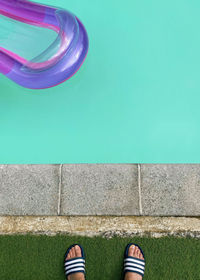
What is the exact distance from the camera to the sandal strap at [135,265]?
7.71ft

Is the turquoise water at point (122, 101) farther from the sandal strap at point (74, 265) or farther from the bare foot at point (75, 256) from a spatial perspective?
the sandal strap at point (74, 265)

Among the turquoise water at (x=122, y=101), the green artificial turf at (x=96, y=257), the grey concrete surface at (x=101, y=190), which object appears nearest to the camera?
the green artificial turf at (x=96, y=257)

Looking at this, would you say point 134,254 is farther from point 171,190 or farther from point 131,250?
point 171,190

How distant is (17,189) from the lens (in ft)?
8.41

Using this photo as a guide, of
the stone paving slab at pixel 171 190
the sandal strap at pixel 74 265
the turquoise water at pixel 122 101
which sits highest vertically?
the turquoise water at pixel 122 101

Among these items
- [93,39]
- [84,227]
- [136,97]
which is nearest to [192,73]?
[136,97]

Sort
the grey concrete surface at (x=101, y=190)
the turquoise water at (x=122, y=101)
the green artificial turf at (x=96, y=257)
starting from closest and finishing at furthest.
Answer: the green artificial turf at (x=96, y=257) < the grey concrete surface at (x=101, y=190) < the turquoise water at (x=122, y=101)

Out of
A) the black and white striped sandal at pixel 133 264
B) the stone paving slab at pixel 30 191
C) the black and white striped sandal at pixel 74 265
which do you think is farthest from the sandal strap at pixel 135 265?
the stone paving slab at pixel 30 191

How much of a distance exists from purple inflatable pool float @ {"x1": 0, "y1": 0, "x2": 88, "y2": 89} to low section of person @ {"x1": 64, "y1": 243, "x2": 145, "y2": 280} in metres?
1.66

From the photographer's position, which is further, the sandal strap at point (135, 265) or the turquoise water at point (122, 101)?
the turquoise water at point (122, 101)

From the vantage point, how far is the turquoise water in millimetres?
2715

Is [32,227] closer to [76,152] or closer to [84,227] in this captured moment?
[84,227]

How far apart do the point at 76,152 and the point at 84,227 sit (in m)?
0.78

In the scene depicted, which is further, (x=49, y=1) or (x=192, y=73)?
(x=49, y=1)
